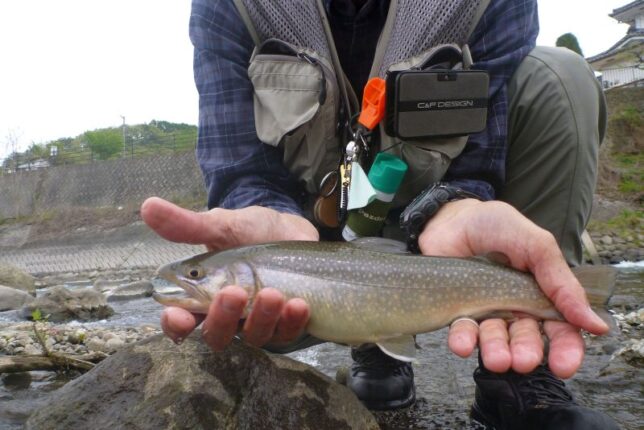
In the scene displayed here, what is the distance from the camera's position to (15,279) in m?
15.7

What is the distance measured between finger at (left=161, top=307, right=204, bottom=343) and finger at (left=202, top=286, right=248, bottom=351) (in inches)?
2.3

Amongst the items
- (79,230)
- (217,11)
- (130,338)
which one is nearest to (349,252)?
(217,11)

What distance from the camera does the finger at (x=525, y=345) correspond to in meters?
1.84

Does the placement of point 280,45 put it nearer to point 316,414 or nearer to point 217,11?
point 217,11

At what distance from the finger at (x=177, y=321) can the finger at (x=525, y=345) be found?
3.52 feet

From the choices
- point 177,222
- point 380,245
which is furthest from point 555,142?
point 177,222

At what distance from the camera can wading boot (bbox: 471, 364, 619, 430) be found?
7.14 feet

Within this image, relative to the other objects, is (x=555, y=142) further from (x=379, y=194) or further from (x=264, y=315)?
(x=264, y=315)

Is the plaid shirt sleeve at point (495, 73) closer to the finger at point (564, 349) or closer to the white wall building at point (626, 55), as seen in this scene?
the finger at point (564, 349)

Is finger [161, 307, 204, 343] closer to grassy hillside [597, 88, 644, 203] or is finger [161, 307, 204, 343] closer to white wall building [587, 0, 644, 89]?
grassy hillside [597, 88, 644, 203]

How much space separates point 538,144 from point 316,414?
176 centimetres

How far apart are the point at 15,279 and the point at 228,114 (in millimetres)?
14720

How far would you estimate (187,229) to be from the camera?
2.08 meters

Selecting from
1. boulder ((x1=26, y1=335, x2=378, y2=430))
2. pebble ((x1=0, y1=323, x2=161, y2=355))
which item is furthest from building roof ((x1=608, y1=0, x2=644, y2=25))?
boulder ((x1=26, y1=335, x2=378, y2=430))
